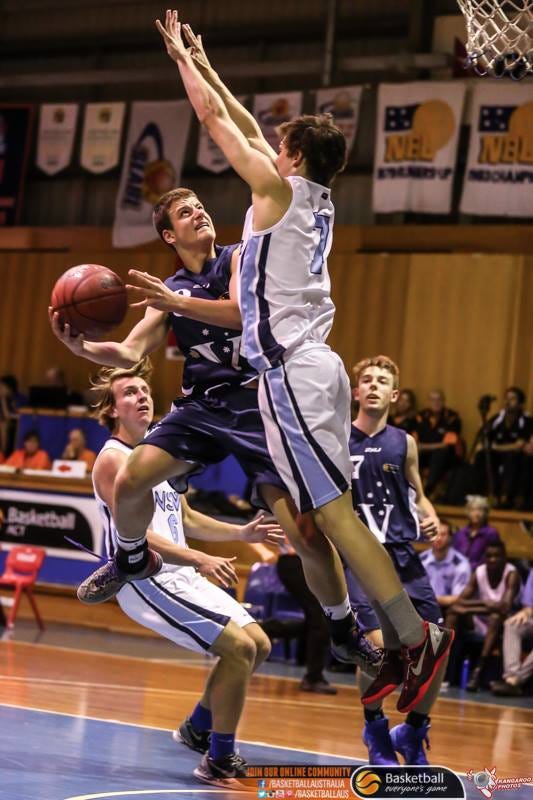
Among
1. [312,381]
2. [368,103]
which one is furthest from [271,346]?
[368,103]

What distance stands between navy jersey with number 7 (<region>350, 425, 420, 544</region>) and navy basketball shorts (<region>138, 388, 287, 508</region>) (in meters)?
1.55

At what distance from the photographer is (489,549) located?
12414 mm

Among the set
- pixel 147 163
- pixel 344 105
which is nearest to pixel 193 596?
pixel 344 105

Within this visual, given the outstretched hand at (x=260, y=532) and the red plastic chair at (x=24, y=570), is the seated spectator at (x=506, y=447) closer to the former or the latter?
the red plastic chair at (x=24, y=570)

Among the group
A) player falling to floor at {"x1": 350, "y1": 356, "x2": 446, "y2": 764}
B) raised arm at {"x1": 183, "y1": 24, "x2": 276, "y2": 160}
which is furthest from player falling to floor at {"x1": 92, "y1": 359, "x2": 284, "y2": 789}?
raised arm at {"x1": 183, "y1": 24, "x2": 276, "y2": 160}

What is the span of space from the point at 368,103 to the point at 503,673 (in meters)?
10.2

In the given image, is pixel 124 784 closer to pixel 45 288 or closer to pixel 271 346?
pixel 271 346

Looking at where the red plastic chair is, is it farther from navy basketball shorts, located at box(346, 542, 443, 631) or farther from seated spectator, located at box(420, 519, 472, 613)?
navy basketball shorts, located at box(346, 542, 443, 631)

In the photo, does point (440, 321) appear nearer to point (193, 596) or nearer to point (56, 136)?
point (56, 136)

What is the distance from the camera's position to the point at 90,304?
17.9ft

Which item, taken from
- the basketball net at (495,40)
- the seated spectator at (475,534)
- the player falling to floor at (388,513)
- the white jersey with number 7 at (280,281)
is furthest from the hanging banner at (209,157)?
the white jersey with number 7 at (280,281)

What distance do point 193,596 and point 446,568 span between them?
665 cm

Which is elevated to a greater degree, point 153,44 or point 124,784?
point 153,44

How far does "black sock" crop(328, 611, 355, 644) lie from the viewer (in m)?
5.43
